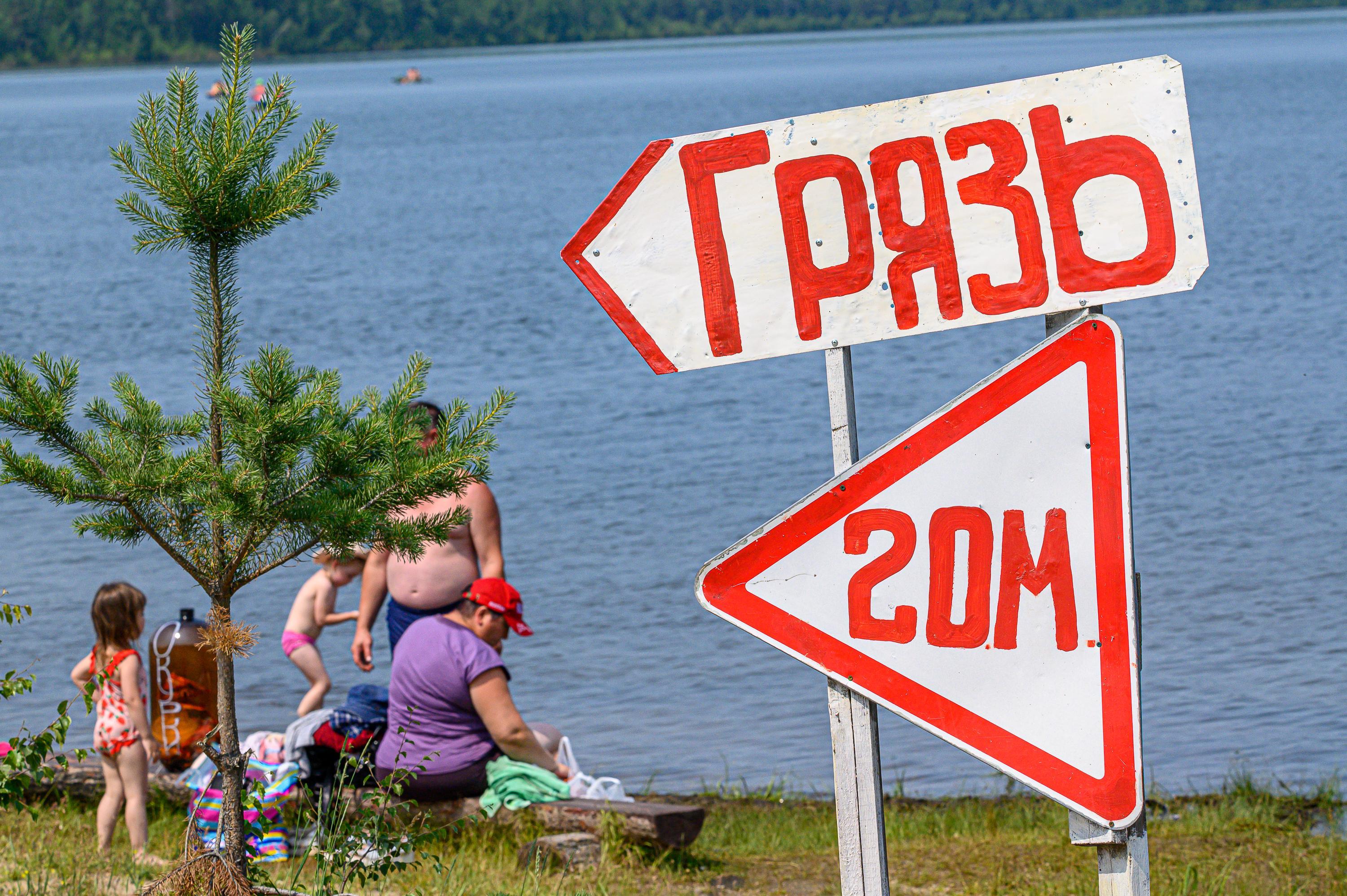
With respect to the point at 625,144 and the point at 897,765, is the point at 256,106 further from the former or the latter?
the point at 625,144

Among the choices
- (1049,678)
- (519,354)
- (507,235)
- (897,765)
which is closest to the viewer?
(1049,678)

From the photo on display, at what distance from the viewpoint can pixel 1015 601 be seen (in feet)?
7.92

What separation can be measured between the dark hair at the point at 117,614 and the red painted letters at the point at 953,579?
3926mm

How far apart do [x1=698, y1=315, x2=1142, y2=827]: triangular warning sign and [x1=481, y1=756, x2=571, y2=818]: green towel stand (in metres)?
2.97

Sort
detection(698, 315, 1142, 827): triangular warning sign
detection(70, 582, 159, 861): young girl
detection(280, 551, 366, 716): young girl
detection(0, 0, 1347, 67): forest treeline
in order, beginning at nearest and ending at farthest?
detection(698, 315, 1142, 827): triangular warning sign, detection(70, 582, 159, 861): young girl, detection(280, 551, 366, 716): young girl, detection(0, 0, 1347, 67): forest treeline

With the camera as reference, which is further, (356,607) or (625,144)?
(625,144)

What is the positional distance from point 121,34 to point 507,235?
94.2 metres

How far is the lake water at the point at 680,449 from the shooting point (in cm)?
807

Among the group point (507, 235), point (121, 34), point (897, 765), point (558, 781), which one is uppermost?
point (121, 34)

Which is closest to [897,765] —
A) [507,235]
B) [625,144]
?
[507,235]

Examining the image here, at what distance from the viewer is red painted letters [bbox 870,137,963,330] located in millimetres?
2494

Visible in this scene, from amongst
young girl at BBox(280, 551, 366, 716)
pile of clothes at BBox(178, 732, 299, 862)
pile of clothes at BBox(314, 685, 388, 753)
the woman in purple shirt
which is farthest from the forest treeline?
the woman in purple shirt

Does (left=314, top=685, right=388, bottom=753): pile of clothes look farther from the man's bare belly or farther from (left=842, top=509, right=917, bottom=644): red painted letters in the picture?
(left=842, top=509, right=917, bottom=644): red painted letters

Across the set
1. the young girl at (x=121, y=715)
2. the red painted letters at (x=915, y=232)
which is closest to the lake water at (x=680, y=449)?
the young girl at (x=121, y=715)
